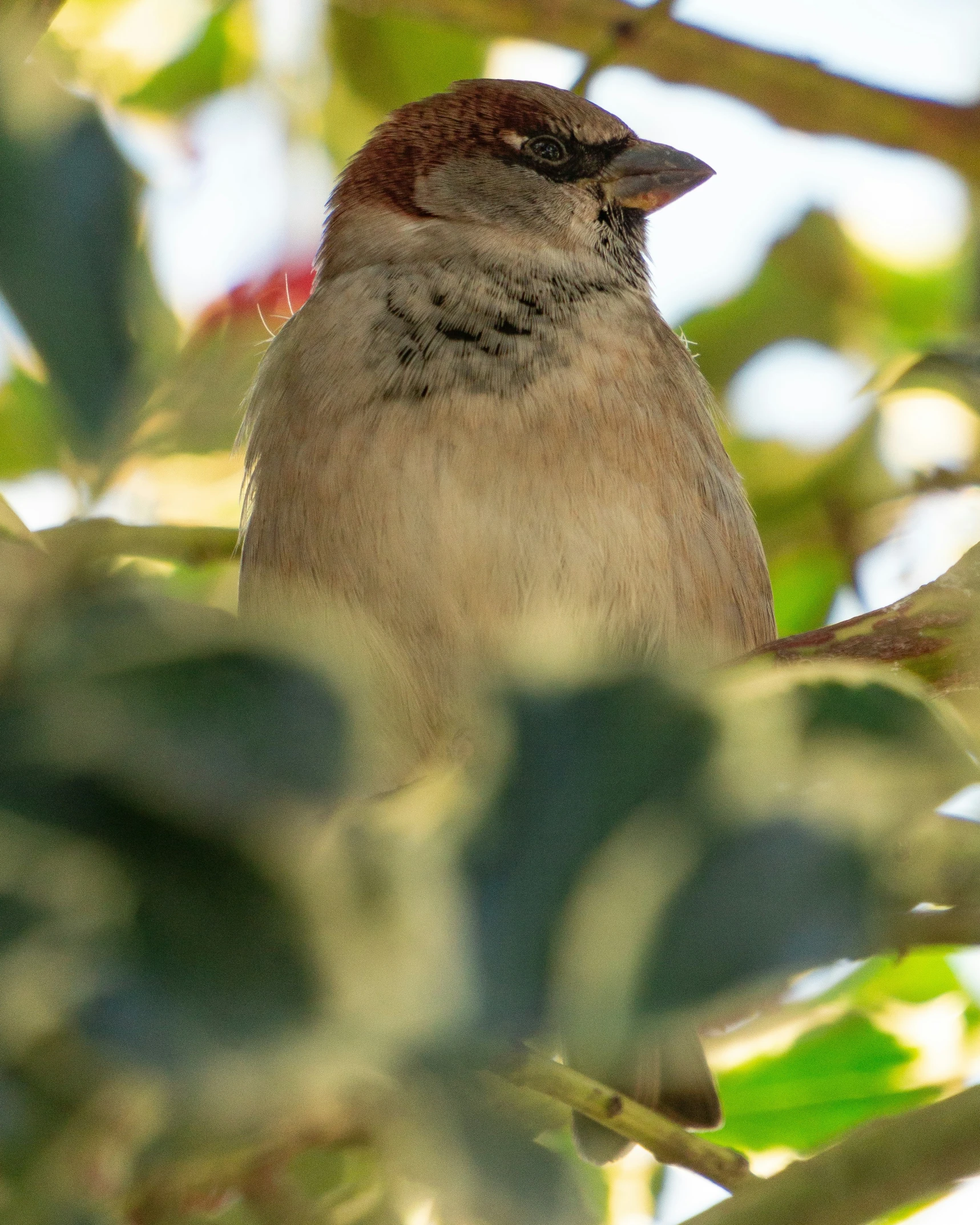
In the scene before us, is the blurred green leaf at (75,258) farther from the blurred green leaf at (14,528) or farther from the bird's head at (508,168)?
the bird's head at (508,168)

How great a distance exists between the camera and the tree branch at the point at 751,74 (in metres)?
1.90

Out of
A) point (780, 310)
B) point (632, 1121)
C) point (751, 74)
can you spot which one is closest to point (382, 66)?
point (751, 74)

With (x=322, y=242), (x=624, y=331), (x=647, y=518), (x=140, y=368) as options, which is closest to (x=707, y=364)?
(x=624, y=331)

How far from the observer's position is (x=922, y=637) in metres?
0.80

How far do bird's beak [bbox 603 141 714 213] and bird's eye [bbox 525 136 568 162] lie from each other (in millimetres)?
79

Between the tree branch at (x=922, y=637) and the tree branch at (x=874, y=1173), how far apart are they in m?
0.20

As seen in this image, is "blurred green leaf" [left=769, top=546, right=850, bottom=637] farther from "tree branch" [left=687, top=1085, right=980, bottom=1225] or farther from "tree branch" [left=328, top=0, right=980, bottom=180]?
"tree branch" [left=687, top=1085, right=980, bottom=1225]

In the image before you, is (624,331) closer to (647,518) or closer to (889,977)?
(647,518)

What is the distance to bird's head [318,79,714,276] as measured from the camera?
2.20 metres

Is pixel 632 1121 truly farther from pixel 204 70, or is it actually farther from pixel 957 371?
pixel 204 70

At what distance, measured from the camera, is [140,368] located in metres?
0.46

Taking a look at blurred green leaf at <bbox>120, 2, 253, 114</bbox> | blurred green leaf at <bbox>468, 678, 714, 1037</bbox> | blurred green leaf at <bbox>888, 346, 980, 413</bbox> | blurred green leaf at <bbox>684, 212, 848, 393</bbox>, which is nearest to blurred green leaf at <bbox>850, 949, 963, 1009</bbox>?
blurred green leaf at <bbox>888, 346, 980, 413</bbox>

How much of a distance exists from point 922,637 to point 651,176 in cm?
156

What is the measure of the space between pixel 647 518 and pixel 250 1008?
4.86 feet
